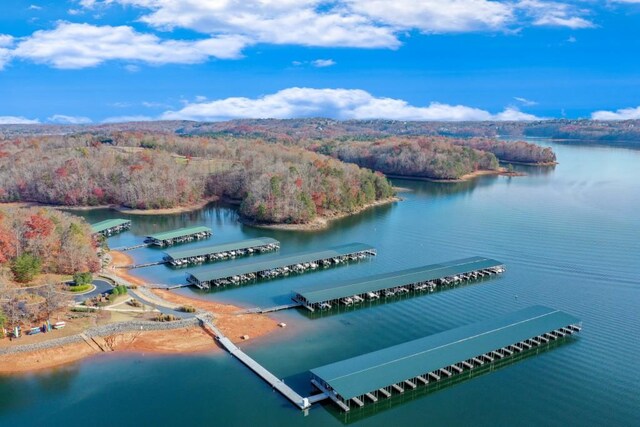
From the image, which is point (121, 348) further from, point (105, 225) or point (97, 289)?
point (105, 225)

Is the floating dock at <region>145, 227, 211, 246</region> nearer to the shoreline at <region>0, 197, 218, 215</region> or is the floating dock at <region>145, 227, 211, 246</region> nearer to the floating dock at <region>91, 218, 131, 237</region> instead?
the floating dock at <region>91, 218, 131, 237</region>

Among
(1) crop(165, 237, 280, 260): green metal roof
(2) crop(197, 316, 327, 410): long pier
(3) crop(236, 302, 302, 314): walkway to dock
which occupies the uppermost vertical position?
(1) crop(165, 237, 280, 260): green metal roof

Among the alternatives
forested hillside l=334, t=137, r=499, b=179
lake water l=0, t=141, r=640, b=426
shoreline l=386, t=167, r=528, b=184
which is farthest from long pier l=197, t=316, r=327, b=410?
forested hillside l=334, t=137, r=499, b=179

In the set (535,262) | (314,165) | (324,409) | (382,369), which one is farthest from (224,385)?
(314,165)

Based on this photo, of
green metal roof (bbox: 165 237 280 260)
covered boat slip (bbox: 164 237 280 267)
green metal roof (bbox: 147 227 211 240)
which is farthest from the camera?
green metal roof (bbox: 147 227 211 240)

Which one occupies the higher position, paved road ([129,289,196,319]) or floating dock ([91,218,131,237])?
floating dock ([91,218,131,237])

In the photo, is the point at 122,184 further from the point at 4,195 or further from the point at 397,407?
the point at 397,407

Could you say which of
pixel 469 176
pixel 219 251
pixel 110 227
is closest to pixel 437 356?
pixel 219 251
